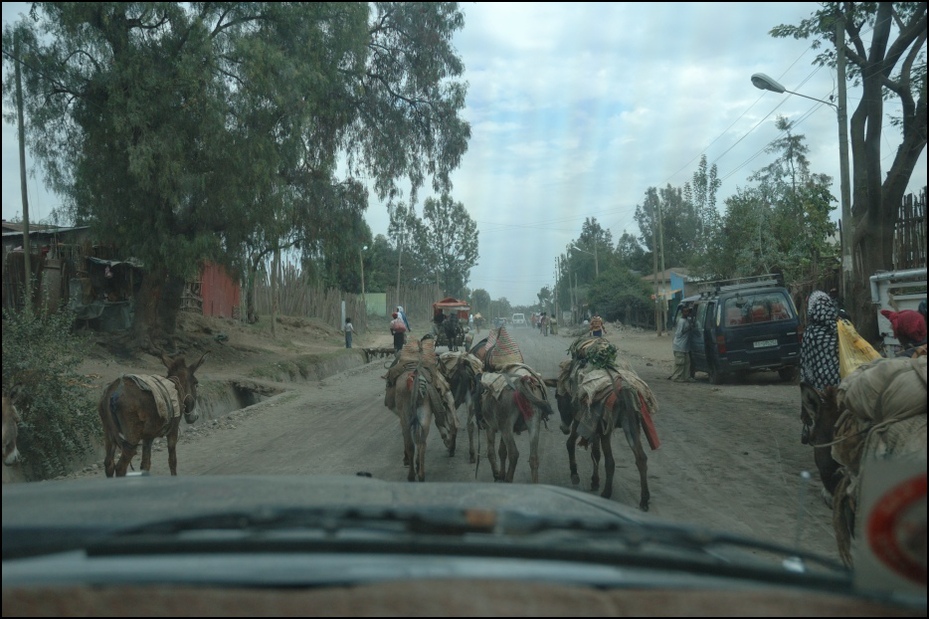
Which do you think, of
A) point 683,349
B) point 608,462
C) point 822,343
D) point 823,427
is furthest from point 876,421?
point 683,349

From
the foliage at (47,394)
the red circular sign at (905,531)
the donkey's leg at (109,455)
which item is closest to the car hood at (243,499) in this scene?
the red circular sign at (905,531)

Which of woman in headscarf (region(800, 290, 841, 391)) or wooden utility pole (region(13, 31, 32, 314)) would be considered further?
wooden utility pole (region(13, 31, 32, 314))

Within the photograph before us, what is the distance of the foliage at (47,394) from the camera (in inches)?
376

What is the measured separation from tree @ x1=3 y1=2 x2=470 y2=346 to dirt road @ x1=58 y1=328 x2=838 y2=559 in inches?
204

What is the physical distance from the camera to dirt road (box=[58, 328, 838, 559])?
22.5 feet

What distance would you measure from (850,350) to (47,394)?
9505 millimetres

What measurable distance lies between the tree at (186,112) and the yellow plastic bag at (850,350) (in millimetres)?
13973

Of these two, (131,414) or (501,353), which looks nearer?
(131,414)

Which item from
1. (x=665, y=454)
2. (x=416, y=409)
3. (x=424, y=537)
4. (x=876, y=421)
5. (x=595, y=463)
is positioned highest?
(x=424, y=537)

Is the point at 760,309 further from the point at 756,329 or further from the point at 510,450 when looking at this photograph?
the point at 510,450

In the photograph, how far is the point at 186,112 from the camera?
Result: 57.7 ft

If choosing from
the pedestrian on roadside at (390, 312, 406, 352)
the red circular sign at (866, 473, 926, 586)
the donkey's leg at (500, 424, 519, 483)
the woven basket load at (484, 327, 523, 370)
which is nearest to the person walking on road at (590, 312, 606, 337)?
the woven basket load at (484, 327, 523, 370)

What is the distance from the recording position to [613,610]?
1.62 metres

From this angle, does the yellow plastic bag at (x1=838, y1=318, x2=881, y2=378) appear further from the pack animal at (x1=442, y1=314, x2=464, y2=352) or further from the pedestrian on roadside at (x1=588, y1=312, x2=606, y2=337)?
the pack animal at (x1=442, y1=314, x2=464, y2=352)
